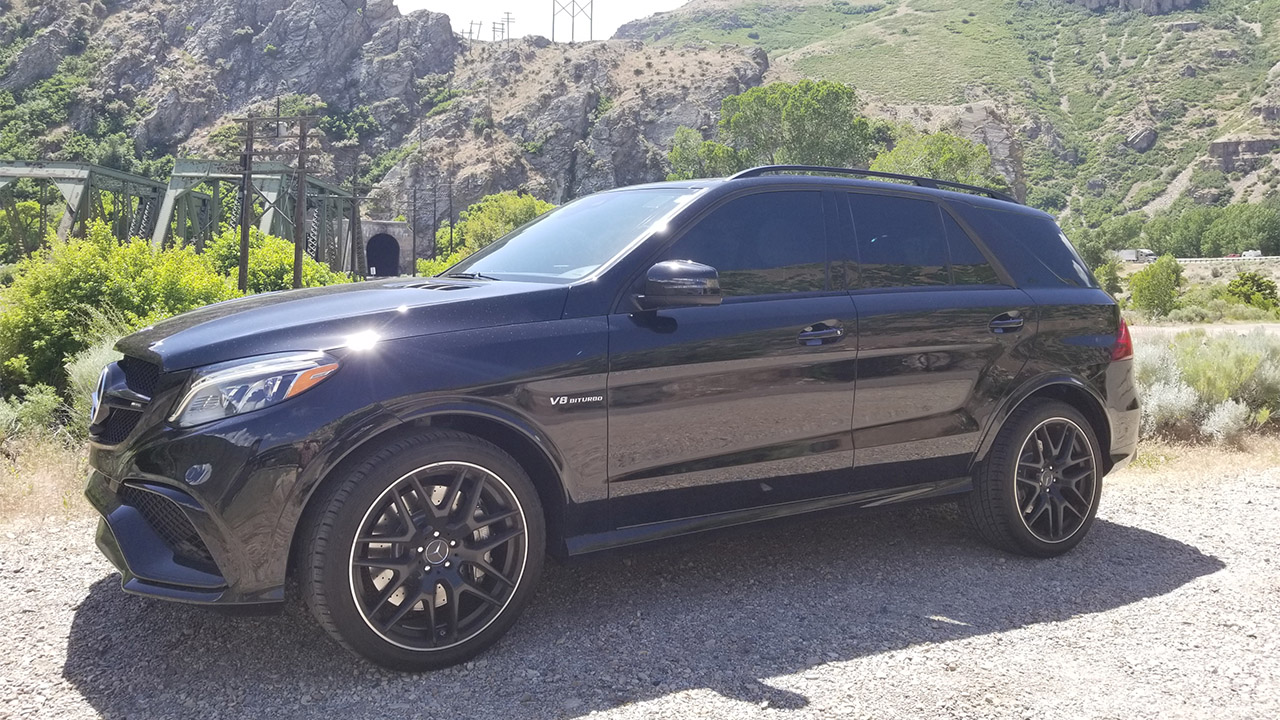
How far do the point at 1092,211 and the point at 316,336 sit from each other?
5023 inches

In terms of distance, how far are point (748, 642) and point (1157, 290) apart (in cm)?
4701

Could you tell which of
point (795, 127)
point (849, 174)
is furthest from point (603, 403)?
point (795, 127)

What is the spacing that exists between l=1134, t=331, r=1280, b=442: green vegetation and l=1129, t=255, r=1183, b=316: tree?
36214 millimetres

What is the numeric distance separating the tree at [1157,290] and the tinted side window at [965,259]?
43.2 metres

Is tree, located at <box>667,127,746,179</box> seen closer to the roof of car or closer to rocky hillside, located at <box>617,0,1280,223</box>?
rocky hillside, located at <box>617,0,1280,223</box>

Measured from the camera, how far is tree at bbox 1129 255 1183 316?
43188 mm

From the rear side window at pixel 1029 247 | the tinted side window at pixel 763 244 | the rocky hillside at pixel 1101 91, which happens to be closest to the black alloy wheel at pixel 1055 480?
the rear side window at pixel 1029 247

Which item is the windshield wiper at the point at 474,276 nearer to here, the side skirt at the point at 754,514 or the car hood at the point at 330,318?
the car hood at the point at 330,318

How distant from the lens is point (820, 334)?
3939 millimetres

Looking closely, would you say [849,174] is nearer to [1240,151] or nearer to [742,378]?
[742,378]

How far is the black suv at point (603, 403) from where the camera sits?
2971mm

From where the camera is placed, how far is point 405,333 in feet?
10.4

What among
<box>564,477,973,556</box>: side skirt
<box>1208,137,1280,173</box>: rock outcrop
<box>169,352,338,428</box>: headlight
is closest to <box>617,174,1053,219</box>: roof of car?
<box>564,477,973,556</box>: side skirt

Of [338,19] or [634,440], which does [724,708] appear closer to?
[634,440]
